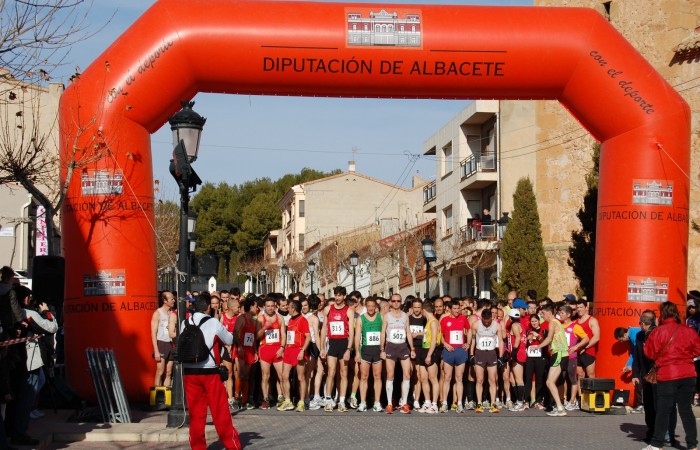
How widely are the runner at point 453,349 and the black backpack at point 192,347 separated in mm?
6201

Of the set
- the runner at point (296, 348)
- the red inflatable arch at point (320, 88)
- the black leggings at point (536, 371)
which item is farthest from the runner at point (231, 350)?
the black leggings at point (536, 371)

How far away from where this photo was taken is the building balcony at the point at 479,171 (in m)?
43.2

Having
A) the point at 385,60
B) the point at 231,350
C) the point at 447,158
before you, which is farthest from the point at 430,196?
the point at 385,60

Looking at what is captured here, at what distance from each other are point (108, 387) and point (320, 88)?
5.46 m

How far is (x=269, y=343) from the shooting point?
16859mm

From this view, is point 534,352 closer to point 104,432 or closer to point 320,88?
point 320,88

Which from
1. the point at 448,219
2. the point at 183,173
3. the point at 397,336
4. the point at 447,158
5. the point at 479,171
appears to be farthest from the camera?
the point at 448,219

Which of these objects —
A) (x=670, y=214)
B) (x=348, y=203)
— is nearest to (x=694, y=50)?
(x=670, y=214)

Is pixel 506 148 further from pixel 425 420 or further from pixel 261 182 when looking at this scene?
pixel 261 182

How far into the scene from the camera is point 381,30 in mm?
15680

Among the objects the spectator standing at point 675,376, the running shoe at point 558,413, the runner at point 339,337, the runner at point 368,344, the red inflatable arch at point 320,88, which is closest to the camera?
the spectator standing at point 675,376

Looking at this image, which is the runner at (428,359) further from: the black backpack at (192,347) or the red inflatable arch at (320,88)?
the black backpack at (192,347)

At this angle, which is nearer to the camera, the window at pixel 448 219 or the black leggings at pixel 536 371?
the black leggings at pixel 536 371

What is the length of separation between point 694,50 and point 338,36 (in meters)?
17.6
